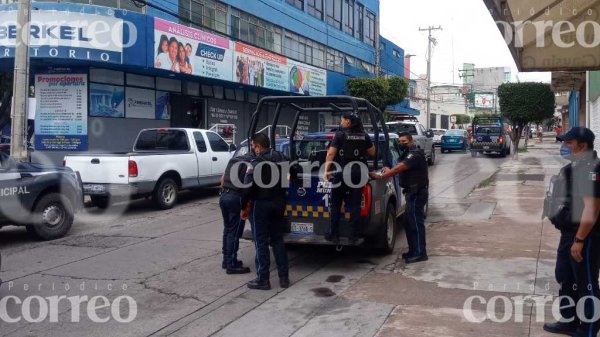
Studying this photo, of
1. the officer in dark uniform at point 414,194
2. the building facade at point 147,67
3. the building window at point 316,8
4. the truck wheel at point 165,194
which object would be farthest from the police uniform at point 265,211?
the building window at point 316,8

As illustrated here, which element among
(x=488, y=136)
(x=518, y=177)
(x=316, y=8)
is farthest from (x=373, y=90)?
(x=518, y=177)

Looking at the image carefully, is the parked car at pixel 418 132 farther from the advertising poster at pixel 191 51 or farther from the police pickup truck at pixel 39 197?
the police pickup truck at pixel 39 197

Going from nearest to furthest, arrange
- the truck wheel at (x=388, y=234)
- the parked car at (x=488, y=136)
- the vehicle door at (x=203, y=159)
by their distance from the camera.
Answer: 1. the truck wheel at (x=388, y=234)
2. the vehicle door at (x=203, y=159)
3. the parked car at (x=488, y=136)

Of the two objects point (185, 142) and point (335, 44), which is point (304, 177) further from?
point (335, 44)

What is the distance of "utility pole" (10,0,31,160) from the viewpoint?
1295 centimetres

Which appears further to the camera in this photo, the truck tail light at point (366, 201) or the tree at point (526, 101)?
the tree at point (526, 101)

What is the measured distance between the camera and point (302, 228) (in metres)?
7.46

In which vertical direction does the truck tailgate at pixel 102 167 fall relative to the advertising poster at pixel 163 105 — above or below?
below

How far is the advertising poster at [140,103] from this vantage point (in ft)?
66.8

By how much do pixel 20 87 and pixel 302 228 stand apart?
345 inches

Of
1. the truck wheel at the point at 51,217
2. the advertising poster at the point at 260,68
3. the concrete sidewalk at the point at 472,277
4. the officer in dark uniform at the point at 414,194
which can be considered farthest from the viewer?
the advertising poster at the point at 260,68

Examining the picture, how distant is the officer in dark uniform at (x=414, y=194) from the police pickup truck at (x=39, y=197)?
5421 millimetres

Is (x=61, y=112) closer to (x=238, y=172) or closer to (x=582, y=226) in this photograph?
(x=238, y=172)

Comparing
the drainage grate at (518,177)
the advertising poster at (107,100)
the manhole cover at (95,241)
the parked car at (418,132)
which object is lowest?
the manhole cover at (95,241)
